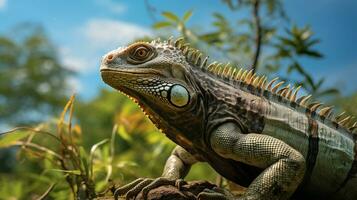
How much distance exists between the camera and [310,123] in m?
→ 2.86

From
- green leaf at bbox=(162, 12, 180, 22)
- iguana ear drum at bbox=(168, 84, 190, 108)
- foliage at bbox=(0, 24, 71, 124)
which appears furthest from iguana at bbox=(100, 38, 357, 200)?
foliage at bbox=(0, 24, 71, 124)

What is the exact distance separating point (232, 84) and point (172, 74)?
1.50 ft

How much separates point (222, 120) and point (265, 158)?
0.38 m

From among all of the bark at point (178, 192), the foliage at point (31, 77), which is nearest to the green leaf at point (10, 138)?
the bark at point (178, 192)

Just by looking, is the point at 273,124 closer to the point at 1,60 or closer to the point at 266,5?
the point at 266,5

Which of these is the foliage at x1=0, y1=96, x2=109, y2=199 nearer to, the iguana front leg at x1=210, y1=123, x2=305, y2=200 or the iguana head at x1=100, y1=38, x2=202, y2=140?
the iguana head at x1=100, y1=38, x2=202, y2=140

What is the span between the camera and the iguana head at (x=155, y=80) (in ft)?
8.84

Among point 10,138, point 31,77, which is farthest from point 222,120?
point 31,77

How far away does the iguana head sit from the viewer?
2693mm

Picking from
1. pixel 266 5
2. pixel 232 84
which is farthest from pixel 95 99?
pixel 232 84

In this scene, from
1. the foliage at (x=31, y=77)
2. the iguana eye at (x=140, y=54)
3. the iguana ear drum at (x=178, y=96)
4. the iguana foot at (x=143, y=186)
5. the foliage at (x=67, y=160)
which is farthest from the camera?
the foliage at (x=31, y=77)

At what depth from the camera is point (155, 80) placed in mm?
2730

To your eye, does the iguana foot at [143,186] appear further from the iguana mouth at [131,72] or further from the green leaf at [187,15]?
the green leaf at [187,15]

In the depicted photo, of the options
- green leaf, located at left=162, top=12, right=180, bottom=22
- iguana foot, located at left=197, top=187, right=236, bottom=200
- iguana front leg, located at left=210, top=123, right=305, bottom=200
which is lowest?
iguana foot, located at left=197, top=187, right=236, bottom=200
